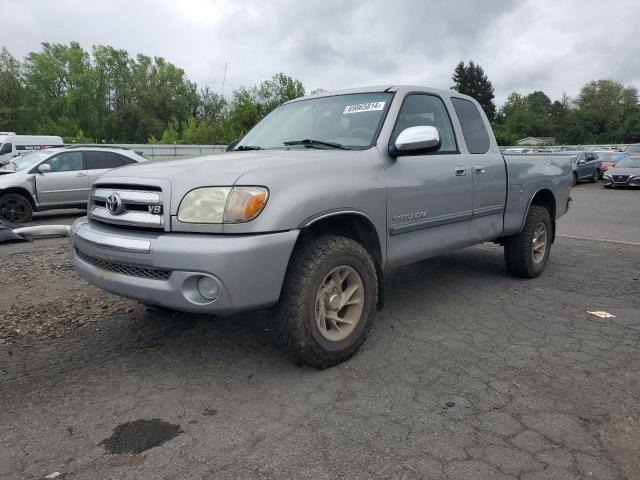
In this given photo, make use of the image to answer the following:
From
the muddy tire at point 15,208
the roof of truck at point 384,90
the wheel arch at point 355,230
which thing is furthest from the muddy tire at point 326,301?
the muddy tire at point 15,208

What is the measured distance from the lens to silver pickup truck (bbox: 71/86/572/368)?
2.86 meters

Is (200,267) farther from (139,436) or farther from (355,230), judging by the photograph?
(355,230)

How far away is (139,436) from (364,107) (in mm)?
2802

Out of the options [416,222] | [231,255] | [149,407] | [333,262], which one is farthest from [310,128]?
[149,407]

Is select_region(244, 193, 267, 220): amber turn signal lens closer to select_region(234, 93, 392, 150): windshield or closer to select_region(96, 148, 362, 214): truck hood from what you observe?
select_region(96, 148, 362, 214): truck hood

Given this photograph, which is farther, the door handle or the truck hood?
the door handle

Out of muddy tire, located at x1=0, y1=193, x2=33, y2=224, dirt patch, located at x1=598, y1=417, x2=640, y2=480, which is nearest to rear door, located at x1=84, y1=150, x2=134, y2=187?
muddy tire, located at x1=0, y1=193, x2=33, y2=224

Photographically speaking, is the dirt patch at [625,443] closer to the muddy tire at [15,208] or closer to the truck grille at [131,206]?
the truck grille at [131,206]

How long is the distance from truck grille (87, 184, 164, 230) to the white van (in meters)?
18.4

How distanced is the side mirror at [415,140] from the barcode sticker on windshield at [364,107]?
0.46 meters

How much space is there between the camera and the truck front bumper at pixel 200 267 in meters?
2.78

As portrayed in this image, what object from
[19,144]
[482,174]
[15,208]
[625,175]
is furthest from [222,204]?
[625,175]

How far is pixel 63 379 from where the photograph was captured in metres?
3.20

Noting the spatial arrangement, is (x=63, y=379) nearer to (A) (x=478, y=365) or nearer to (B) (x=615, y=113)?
(A) (x=478, y=365)
